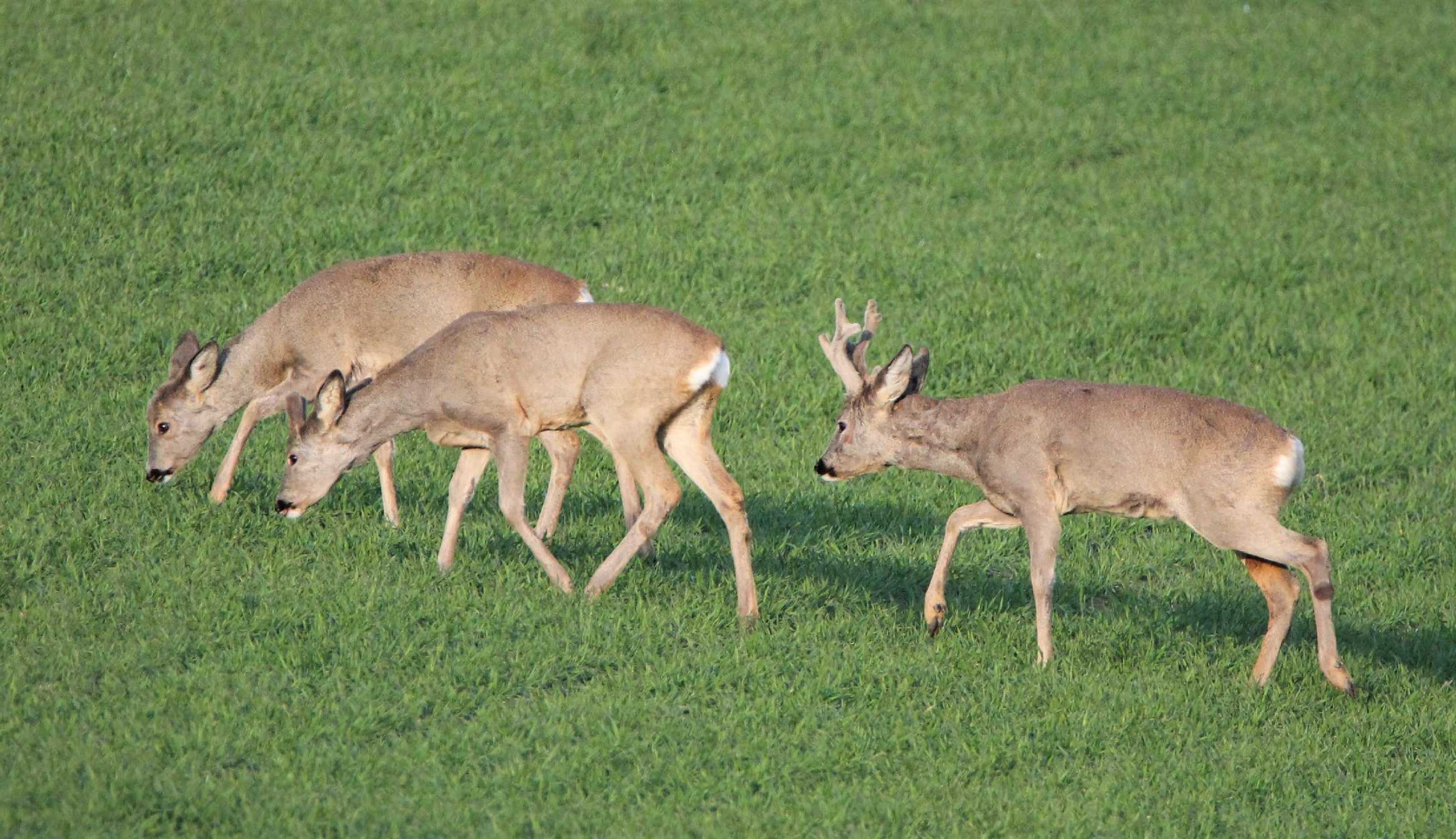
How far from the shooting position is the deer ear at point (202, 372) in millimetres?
9523

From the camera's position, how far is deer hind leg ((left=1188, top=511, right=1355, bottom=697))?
759 cm

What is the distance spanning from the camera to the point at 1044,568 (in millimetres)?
7855

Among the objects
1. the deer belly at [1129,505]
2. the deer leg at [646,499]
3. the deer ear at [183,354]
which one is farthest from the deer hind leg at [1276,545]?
the deer ear at [183,354]

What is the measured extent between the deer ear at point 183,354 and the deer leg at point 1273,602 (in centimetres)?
585

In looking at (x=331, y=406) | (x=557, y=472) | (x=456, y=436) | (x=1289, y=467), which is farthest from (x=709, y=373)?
(x=1289, y=467)

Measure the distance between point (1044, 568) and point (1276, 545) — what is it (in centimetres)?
104

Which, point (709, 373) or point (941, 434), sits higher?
point (709, 373)

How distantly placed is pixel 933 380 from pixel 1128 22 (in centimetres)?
849

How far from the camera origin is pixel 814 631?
7.90 meters

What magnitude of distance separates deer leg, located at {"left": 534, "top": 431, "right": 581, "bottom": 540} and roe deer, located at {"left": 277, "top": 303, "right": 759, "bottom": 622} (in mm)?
956

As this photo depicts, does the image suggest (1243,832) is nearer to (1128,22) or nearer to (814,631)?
(814,631)

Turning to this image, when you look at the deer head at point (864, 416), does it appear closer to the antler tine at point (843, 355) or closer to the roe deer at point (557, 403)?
the antler tine at point (843, 355)

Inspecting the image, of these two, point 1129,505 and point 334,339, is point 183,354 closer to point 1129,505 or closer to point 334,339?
point 334,339

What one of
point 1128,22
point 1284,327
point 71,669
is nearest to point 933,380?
point 1284,327
